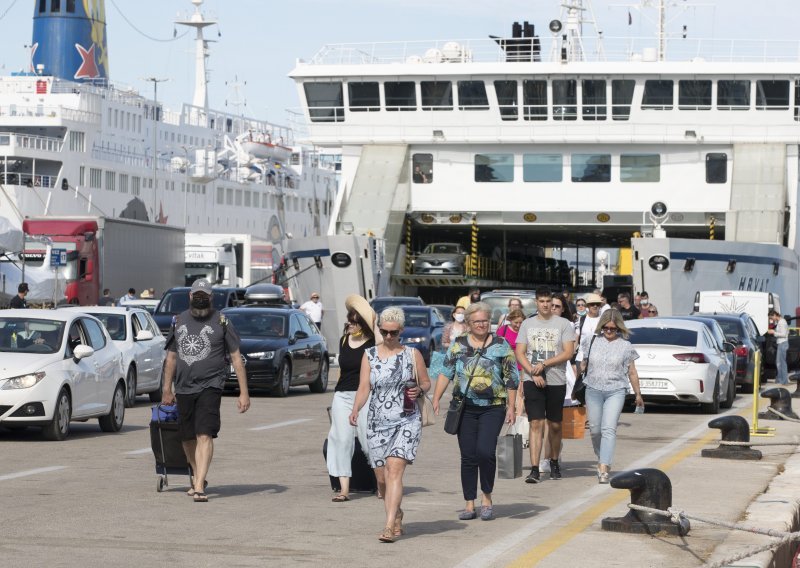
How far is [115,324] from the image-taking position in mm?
23750

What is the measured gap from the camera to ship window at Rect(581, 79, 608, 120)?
44.8 m

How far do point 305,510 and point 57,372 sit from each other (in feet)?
20.4

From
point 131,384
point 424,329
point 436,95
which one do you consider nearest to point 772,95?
point 436,95

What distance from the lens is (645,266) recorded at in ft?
132

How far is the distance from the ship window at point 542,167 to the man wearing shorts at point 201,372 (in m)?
35.0

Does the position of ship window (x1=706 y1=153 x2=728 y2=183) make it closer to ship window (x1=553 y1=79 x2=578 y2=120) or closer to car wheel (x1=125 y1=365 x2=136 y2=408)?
ship window (x1=553 y1=79 x2=578 y2=120)

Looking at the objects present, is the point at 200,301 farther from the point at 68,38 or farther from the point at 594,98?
the point at 68,38

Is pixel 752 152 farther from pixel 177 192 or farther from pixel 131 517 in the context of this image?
pixel 177 192

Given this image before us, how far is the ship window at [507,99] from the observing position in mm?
45219

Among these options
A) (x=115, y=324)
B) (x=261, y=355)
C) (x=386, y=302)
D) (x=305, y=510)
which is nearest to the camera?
(x=305, y=510)

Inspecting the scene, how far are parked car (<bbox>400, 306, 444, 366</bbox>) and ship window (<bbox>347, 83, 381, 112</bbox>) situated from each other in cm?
1060

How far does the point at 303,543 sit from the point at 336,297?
1330 inches

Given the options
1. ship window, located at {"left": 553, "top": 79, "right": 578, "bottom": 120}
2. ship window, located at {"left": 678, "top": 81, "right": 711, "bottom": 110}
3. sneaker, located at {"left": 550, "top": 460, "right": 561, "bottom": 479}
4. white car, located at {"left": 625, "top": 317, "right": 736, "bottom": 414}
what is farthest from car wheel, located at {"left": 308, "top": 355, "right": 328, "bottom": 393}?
ship window, located at {"left": 678, "top": 81, "right": 711, "bottom": 110}

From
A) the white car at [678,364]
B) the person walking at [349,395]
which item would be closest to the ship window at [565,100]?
the white car at [678,364]
